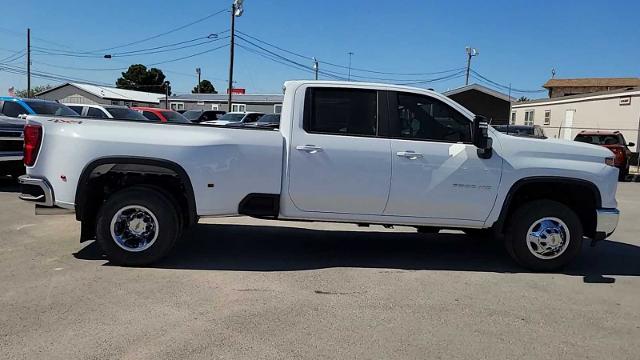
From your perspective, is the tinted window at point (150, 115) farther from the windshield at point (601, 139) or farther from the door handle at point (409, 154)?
the door handle at point (409, 154)

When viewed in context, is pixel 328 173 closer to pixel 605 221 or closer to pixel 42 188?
pixel 42 188

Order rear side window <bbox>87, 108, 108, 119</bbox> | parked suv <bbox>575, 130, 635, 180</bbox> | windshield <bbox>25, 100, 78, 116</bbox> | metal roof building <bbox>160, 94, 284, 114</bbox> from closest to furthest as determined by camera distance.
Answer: windshield <bbox>25, 100, 78, 116</bbox> → rear side window <bbox>87, 108, 108, 119</bbox> → parked suv <bbox>575, 130, 635, 180</bbox> → metal roof building <bbox>160, 94, 284, 114</bbox>

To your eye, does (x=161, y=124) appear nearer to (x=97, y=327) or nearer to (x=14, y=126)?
(x=97, y=327)

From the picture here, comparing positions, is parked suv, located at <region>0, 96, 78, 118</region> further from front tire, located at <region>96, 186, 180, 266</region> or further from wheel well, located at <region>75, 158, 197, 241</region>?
front tire, located at <region>96, 186, 180, 266</region>

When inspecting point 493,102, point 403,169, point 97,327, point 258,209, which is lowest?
point 97,327

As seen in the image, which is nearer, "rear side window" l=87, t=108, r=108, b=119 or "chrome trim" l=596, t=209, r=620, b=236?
"chrome trim" l=596, t=209, r=620, b=236

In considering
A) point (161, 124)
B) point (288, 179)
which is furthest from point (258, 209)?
point (161, 124)

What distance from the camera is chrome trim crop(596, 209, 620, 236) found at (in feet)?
19.5

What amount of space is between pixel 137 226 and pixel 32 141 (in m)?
1.38

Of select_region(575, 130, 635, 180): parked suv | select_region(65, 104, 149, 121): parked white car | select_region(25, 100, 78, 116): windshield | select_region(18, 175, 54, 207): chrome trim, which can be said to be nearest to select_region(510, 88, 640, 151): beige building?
select_region(575, 130, 635, 180): parked suv

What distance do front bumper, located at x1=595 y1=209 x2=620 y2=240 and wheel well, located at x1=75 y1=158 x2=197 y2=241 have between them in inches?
172

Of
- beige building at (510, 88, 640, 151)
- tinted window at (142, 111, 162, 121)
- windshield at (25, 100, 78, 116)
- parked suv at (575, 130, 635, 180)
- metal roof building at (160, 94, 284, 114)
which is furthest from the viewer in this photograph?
metal roof building at (160, 94, 284, 114)

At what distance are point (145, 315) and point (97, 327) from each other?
39 cm

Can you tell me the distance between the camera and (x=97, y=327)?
4129mm
